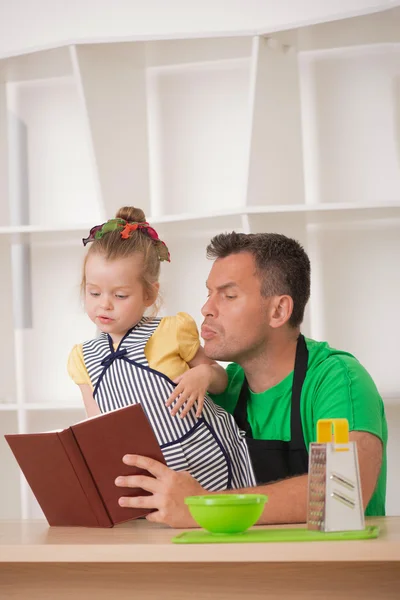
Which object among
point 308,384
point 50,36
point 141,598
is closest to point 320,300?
point 308,384

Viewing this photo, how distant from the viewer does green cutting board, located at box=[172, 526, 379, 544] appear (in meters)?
1.22

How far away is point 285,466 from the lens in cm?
196

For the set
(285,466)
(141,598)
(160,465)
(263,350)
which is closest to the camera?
(141,598)

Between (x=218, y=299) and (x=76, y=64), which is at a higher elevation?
(x=76, y=64)

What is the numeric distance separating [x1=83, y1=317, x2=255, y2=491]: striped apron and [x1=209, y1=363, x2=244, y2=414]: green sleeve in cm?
16

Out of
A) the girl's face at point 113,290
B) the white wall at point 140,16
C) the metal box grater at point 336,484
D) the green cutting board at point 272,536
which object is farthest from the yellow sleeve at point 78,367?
the white wall at point 140,16

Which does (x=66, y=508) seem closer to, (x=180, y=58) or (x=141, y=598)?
(x=141, y=598)

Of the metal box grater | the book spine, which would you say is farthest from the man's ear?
the metal box grater

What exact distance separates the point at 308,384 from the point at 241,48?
4.45 ft

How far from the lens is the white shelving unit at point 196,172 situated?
9.52 feet

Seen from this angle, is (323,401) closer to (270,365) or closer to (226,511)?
(270,365)

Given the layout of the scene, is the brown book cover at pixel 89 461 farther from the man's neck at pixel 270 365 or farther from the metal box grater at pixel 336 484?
the man's neck at pixel 270 365

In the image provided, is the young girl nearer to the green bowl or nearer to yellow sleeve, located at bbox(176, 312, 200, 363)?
yellow sleeve, located at bbox(176, 312, 200, 363)

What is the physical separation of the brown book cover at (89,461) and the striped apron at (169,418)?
14.2 inches
